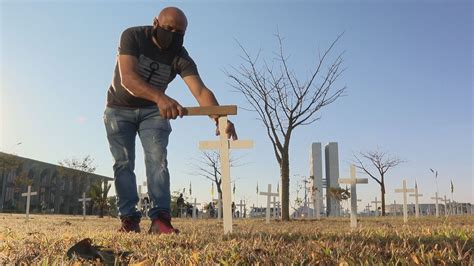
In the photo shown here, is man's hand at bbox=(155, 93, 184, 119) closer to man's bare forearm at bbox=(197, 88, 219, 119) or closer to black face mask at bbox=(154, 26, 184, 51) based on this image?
man's bare forearm at bbox=(197, 88, 219, 119)

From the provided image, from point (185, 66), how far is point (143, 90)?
43.6 inches

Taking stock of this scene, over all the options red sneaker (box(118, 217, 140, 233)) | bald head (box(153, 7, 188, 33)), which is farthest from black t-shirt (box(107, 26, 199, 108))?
red sneaker (box(118, 217, 140, 233))

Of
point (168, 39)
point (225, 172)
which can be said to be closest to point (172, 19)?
point (168, 39)

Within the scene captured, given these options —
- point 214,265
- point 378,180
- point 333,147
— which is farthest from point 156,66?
point 333,147

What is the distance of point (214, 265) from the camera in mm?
1858

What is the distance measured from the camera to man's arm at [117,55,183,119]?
11.3 feet

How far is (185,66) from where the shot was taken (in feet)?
15.6

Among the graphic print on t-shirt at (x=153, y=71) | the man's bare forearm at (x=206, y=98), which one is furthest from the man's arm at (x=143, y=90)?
the man's bare forearm at (x=206, y=98)

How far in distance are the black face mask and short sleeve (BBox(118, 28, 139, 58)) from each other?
0.23 metres

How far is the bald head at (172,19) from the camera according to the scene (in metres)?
4.19

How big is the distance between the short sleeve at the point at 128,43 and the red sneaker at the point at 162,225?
1.59 metres

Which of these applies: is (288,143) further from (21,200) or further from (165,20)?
(21,200)

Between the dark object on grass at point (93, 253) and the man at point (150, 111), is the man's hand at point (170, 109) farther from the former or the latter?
the dark object on grass at point (93, 253)

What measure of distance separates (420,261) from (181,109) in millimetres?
2091
